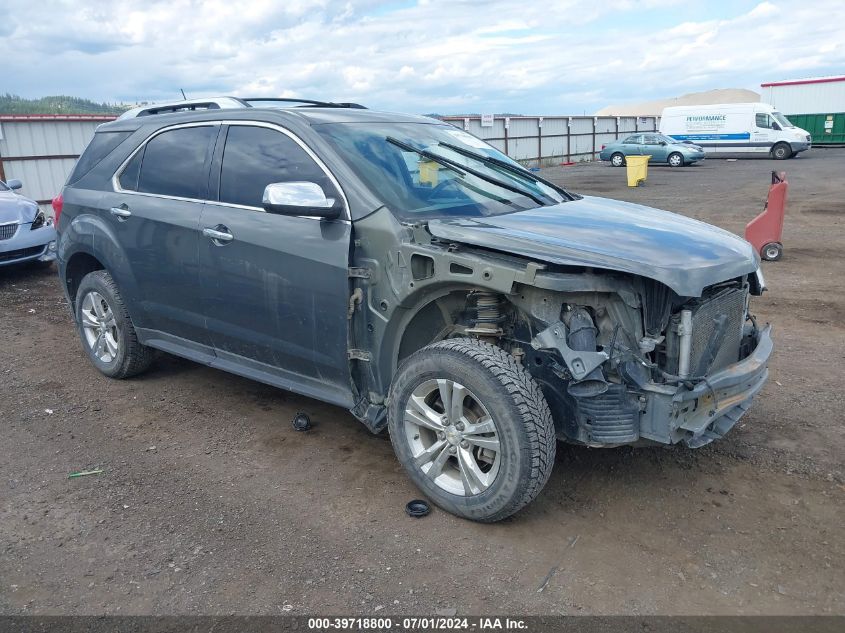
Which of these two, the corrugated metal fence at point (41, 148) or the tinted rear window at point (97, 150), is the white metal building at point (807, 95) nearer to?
the corrugated metal fence at point (41, 148)

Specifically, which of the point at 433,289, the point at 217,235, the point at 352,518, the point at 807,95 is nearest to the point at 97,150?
the point at 217,235

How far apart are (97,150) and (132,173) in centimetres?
61

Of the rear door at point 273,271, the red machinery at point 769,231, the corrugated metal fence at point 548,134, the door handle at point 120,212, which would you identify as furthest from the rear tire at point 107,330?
the corrugated metal fence at point 548,134

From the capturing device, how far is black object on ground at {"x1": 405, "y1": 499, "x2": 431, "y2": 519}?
11.9ft

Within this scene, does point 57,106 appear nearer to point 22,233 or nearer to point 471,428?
point 22,233

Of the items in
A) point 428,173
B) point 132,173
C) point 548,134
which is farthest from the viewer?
point 548,134

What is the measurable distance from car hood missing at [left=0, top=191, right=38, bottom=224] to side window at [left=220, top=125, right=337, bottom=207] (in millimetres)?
6476

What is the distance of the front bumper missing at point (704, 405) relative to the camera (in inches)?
128

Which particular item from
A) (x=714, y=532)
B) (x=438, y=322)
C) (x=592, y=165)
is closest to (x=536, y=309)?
(x=438, y=322)

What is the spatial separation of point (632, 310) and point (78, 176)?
432 cm

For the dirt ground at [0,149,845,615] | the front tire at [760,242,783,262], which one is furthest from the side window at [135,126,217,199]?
the front tire at [760,242,783,262]

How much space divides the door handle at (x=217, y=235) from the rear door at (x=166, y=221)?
4.9 inches

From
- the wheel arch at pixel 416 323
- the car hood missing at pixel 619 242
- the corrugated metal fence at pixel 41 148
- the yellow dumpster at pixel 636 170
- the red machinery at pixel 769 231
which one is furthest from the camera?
the yellow dumpster at pixel 636 170

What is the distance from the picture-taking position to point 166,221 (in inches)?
185
